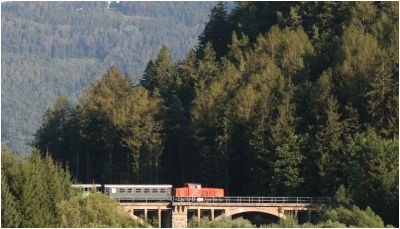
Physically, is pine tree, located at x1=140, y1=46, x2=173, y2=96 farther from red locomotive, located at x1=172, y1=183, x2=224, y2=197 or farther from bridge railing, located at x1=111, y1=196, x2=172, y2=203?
bridge railing, located at x1=111, y1=196, x2=172, y2=203

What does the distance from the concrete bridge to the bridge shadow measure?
0.57 metres

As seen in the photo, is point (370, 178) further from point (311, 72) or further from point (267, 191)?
point (311, 72)

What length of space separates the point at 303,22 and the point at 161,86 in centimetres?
1400

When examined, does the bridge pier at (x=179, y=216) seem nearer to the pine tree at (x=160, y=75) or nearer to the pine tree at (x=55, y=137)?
the pine tree at (x=55, y=137)

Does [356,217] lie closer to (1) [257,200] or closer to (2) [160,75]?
(1) [257,200]

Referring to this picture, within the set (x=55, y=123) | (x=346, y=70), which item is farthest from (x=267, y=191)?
(x=55, y=123)

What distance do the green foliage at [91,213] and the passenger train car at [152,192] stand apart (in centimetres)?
1320

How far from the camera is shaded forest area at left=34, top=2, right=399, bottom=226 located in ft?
361

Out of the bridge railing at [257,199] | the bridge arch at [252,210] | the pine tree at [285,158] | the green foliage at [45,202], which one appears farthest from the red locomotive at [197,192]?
the green foliage at [45,202]

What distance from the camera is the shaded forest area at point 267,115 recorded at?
110062 millimetres

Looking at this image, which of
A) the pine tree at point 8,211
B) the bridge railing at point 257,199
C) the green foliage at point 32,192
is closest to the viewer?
the pine tree at point 8,211

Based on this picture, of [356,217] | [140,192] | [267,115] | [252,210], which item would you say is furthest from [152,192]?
[356,217]

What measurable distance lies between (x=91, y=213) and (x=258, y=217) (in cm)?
1827

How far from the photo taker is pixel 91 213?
305 ft
